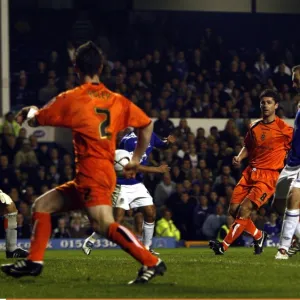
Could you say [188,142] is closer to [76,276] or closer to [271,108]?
[271,108]

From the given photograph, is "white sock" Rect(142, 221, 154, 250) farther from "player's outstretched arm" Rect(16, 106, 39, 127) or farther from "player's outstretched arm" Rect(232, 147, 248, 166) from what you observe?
"player's outstretched arm" Rect(16, 106, 39, 127)

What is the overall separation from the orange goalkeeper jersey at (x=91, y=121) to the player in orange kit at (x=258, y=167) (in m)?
5.89

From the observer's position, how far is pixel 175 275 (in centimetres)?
1174

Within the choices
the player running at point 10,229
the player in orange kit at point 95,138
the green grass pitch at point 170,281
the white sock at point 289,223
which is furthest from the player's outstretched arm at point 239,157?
the player in orange kit at point 95,138

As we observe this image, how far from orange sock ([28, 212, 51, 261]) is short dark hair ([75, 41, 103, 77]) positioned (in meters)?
1.44

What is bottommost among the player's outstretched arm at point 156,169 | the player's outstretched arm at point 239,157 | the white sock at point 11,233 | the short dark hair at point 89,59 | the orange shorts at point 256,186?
the white sock at point 11,233

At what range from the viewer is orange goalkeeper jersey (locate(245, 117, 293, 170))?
16656 mm

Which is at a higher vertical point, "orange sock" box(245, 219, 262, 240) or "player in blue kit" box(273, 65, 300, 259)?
"player in blue kit" box(273, 65, 300, 259)

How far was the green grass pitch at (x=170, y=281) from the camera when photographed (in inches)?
397

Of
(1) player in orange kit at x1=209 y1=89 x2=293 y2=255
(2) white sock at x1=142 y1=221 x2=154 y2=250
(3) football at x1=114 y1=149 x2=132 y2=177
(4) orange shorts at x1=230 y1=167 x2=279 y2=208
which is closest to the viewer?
(3) football at x1=114 y1=149 x2=132 y2=177

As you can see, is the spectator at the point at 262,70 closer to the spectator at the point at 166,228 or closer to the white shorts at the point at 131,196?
the spectator at the point at 166,228

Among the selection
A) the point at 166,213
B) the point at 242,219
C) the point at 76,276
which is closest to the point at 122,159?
the point at 242,219

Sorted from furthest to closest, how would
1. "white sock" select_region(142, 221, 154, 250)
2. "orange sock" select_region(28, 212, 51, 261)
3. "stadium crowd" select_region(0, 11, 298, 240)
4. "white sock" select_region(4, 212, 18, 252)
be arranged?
1. "stadium crowd" select_region(0, 11, 298, 240)
2. "white sock" select_region(142, 221, 154, 250)
3. "white sock" select_region(4, 212, 18, 252)
4. "orange sock" select_region(28, 212, 51, 261)

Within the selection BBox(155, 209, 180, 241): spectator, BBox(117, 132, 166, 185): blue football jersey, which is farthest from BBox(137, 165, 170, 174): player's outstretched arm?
BBox(155, 209, 180, 241): spectator
